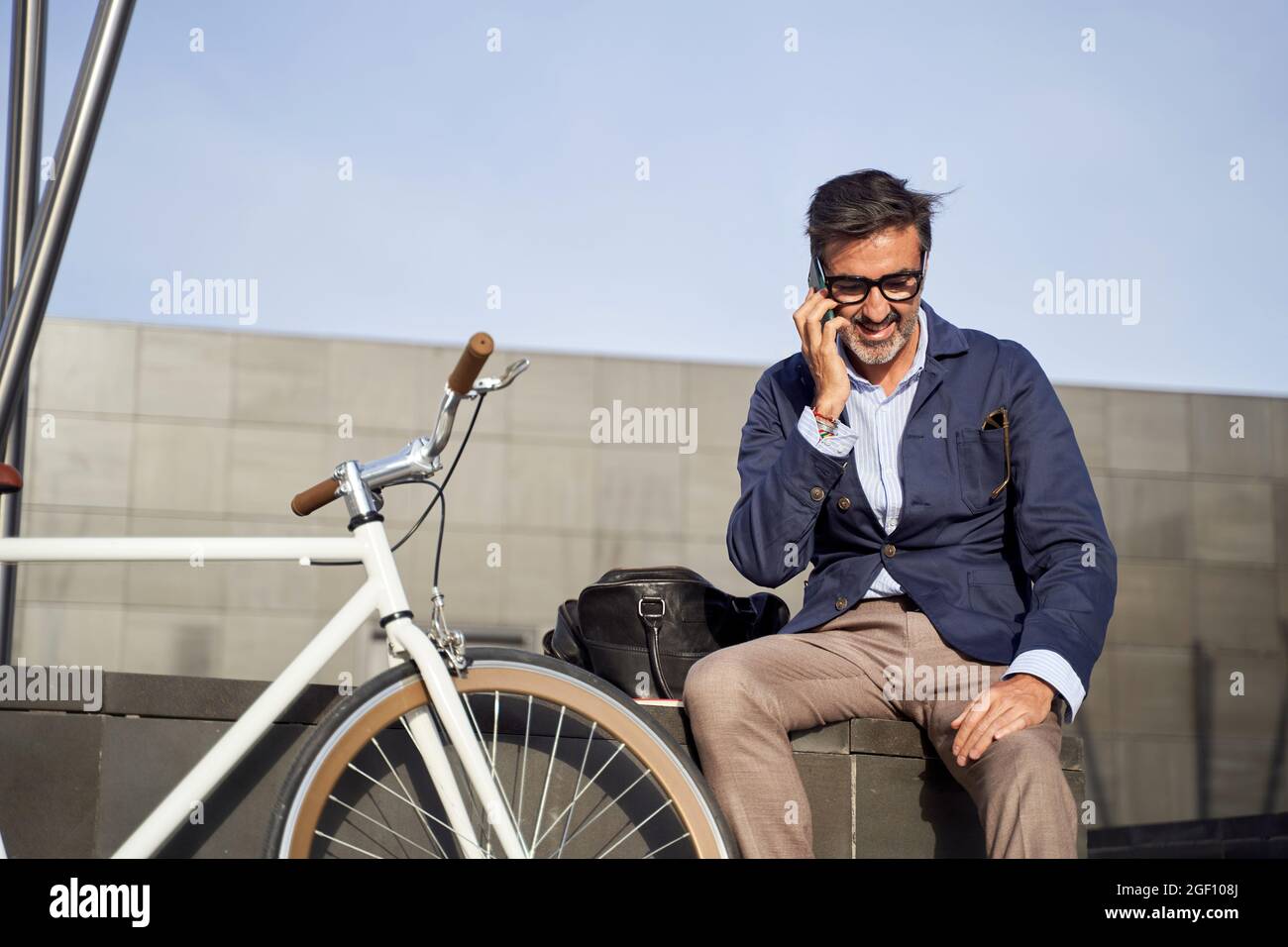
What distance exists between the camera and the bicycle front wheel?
2426 mm

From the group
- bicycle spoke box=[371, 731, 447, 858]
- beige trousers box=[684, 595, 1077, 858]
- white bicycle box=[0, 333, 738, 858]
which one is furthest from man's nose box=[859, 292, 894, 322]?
bicycle spoke box=[371, 731, 447, 858]

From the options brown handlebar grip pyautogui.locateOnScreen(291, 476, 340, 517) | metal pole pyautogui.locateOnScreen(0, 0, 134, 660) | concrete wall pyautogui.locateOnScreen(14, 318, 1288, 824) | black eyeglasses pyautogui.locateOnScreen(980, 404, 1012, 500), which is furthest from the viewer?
concrete wall pyautogui.locateOnScreen(14, 318, 1288, 824)

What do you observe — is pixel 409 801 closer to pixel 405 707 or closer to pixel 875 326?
pixel 405 707

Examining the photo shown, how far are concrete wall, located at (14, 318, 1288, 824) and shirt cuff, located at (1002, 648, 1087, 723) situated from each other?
13672 mm

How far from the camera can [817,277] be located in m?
3.30

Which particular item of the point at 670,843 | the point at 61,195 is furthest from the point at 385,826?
Result: the point at 61,195

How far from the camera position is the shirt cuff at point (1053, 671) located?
109 inches

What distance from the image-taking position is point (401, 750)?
2.84 metres

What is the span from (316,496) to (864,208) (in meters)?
1.47

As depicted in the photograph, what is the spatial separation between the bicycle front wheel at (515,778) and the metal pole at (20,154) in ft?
7.43

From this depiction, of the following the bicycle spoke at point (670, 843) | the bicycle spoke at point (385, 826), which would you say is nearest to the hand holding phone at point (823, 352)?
the bicycle spoke at point (670, 843)

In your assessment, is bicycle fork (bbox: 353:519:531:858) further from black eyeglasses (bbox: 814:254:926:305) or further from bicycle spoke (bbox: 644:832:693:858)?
black eyeglasses (bbox: 814:254:926:305)

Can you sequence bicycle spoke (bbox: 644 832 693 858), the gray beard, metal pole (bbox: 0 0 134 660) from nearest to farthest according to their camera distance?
bicycle spoke (bbox: 644 832 693 858) < the gray beard < metal pole (bbox: 0 0 134 660)

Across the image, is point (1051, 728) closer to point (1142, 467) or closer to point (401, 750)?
point (401, 750)
